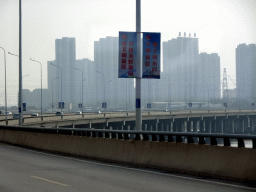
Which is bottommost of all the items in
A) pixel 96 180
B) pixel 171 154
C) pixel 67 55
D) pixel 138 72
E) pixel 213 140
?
pixel 96 180

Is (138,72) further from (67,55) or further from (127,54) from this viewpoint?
(67,55)

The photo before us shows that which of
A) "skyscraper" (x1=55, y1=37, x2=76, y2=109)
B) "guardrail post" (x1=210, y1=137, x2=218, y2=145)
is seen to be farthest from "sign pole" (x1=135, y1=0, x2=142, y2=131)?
"skyscraper" (x1=55, y1=37, x2=76, y2=109)

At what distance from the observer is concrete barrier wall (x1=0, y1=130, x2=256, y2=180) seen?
11.6m

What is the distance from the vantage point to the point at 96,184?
11281 mm

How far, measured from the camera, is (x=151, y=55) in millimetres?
19469

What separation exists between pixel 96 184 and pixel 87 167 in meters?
4.11

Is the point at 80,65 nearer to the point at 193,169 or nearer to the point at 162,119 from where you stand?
the point at 162,119

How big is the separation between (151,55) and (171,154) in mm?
6372

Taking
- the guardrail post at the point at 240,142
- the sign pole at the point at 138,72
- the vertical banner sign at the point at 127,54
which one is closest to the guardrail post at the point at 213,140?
the guardrail post at the point at 240,142

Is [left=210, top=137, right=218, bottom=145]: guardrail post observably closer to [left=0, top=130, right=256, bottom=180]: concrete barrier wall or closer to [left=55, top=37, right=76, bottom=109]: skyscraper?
[left=0, top=130, right=256, bottom=180]: concrete barrier wall

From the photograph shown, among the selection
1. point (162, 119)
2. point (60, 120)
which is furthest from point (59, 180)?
point (162, 119)

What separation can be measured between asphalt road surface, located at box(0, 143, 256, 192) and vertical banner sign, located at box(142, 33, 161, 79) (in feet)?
17.3

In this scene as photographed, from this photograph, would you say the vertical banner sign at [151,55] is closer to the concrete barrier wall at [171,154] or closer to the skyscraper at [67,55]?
the concrete barrier wall at [171,154]

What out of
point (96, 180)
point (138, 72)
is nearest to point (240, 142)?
point (96, 180)
